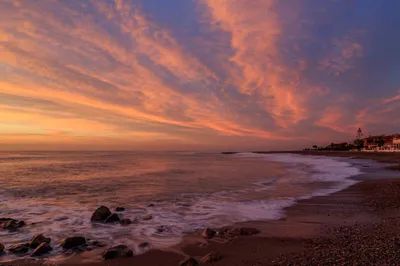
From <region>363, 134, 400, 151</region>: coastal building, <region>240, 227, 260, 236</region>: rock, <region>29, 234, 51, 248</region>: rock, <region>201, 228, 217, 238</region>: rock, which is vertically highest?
<region>363, 134, 400, 151</region>: coastal building

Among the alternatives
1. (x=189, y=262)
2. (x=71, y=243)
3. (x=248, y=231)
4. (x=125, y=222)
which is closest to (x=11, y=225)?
(x=71, y=243)

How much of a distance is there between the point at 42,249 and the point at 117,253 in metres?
2.19

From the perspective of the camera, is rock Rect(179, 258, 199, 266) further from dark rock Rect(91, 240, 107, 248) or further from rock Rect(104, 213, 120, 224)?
rock Rect(104, 213, 120, 224)

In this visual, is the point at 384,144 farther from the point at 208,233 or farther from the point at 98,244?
the point at 98,244

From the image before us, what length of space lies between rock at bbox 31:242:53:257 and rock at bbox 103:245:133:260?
1.80 m

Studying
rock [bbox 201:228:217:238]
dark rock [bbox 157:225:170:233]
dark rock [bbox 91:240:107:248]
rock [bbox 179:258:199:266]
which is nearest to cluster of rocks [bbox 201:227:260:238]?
rock [bbox 201:228:217:238]

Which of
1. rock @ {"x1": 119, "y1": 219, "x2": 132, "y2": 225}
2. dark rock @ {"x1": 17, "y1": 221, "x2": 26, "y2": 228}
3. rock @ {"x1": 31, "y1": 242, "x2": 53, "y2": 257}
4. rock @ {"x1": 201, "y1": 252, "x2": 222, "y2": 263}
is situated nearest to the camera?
rock @ {"x1": 201, "y1": 252, "x2": 222, "y2": 263}

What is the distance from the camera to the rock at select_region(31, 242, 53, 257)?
6.99m

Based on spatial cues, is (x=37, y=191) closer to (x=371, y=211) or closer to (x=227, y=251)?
(x=227, y=251)

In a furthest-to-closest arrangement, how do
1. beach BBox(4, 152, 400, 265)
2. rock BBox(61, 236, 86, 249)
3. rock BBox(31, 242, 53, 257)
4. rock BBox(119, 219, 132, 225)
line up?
rock BBox(119, 219, 132, 225), rock BBox(61, 236, 86, 249), rock BBox(31, 242, 53, 257), beach BBox(4, 152, 400, 265)

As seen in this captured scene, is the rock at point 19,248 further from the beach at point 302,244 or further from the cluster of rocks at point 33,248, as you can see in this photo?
the beach at point 302,244

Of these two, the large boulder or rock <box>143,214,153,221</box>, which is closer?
the large boulder

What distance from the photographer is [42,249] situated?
7.13 m

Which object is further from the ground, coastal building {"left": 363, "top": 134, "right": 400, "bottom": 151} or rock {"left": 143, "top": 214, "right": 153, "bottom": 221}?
coastal building {"left": 363, "top": 134, "right": 400, "bottom": 151}
